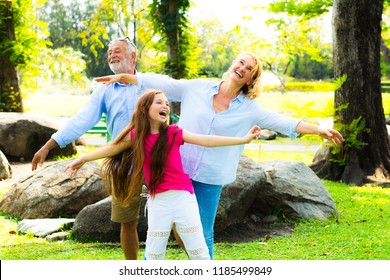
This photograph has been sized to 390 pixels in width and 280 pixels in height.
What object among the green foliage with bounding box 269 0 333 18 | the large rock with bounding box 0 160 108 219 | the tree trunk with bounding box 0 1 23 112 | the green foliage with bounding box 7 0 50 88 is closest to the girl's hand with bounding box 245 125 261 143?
→ the large rock with bounding box 0 160 108 219

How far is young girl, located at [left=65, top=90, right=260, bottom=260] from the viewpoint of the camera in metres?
3.32

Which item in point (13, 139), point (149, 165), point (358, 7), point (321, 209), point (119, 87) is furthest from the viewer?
point (13, 139)

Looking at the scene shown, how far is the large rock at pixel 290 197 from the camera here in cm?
665

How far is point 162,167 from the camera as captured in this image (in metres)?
3.40

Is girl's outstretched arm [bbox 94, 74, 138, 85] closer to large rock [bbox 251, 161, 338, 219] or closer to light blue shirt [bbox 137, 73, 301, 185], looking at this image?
light blue shirt [bbox 137, 73, 301, 185]

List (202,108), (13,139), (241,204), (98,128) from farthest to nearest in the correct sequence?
1. (98,128)
2. (13,139)
3. (241,204)
4. (202,108)

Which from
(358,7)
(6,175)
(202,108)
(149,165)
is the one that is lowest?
(6,175)

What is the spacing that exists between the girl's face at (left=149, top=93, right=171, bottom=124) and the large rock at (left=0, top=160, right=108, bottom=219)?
3.42 m

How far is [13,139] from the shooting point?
11.0m

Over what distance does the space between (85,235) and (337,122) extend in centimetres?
504

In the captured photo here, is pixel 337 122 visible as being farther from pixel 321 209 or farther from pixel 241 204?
pixel 241 204

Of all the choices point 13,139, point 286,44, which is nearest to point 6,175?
point 13,139

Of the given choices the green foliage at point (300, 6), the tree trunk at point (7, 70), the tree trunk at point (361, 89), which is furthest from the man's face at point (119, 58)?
the tree trunk at point (7, 70)
